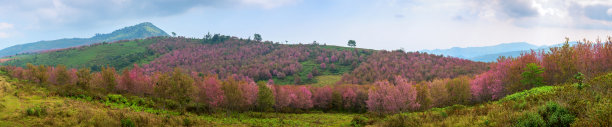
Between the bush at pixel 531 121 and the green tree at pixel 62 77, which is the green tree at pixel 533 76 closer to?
the bush at pixel 531 121

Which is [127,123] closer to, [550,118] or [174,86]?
[174,86]

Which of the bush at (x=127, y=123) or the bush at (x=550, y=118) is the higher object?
the bush at (x=550, y=118)

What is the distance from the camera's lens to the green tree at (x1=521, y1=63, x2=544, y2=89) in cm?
4644

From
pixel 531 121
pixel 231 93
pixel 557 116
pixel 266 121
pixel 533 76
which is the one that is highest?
pixel 557 116

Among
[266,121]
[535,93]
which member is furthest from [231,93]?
[535,93]

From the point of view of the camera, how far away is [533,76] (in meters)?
48.1

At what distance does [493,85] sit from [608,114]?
210ft

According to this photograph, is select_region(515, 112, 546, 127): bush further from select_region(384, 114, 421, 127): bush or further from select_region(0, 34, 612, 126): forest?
select_region(384, 114, 421, 127): bush

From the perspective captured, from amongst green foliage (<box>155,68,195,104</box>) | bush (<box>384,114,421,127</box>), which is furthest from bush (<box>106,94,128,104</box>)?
bush (<box>384,114,421,127</box>)

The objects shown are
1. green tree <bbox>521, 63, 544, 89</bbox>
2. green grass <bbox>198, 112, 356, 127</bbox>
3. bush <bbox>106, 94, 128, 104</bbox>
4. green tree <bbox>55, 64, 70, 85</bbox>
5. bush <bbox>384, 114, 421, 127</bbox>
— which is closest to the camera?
bush <bbox>384, 114, 421, 127</bbox>

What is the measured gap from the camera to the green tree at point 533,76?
4644cm

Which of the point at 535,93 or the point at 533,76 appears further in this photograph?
the point at 533,76

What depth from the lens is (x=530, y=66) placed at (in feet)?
153

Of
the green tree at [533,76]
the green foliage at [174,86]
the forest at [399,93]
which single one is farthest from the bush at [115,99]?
the green tree at [533,76]
